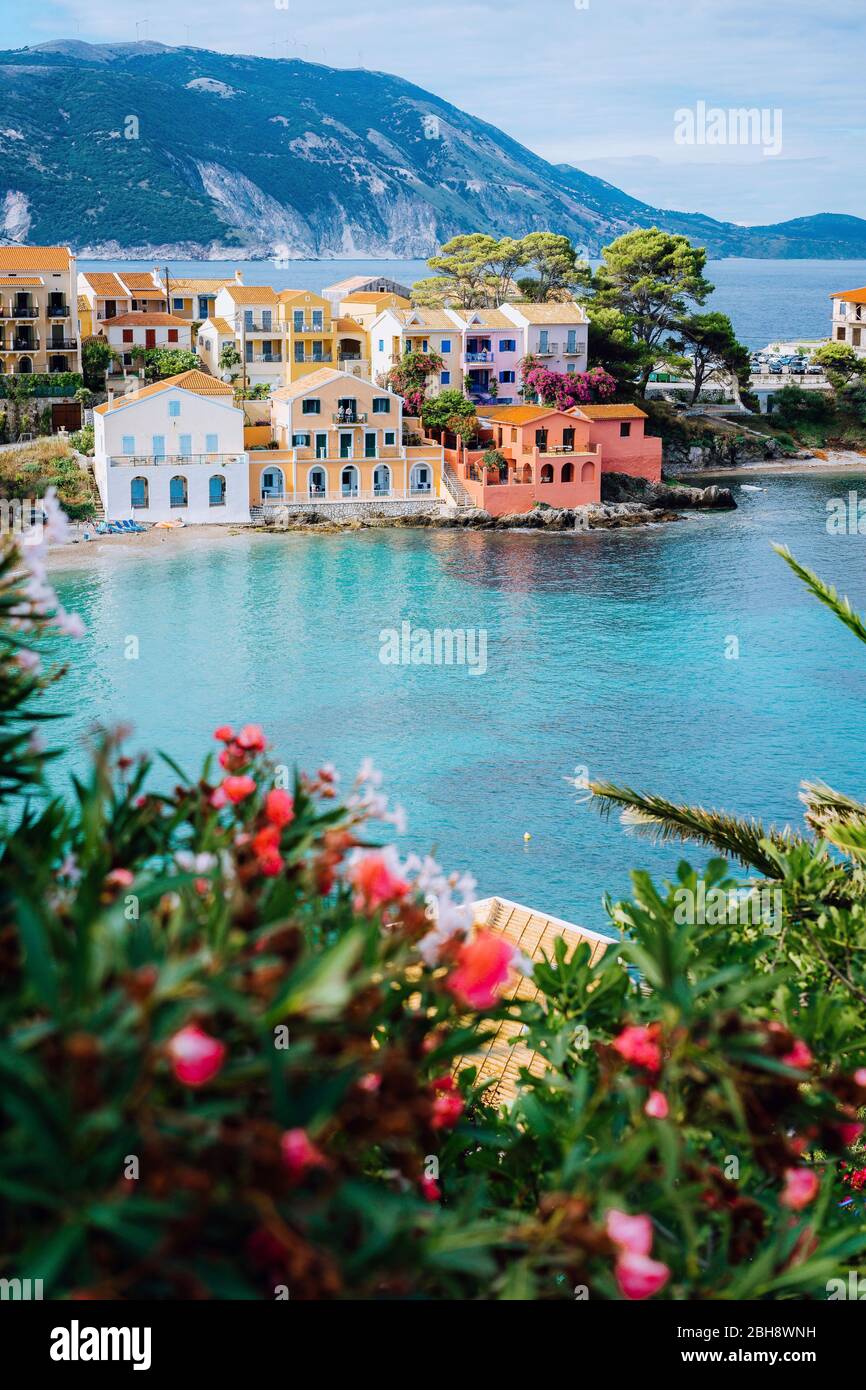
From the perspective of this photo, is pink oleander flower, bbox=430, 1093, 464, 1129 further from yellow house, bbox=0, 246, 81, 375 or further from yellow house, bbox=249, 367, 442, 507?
yellow house, bbox=0, 246, 81, 375

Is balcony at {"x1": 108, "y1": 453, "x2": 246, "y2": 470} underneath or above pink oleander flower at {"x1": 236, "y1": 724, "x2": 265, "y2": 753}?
above

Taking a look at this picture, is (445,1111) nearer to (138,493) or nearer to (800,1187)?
(800,1187)

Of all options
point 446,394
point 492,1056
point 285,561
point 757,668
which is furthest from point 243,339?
point 492,1056

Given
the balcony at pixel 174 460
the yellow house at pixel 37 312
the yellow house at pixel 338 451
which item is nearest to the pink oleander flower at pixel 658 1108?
the balcony at pixel 174 460

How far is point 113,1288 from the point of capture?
2.68 metres

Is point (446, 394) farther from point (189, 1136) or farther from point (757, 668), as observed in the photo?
point (189, 1136)

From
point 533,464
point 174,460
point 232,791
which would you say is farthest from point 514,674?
point 232,791

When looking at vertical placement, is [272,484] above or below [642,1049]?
above

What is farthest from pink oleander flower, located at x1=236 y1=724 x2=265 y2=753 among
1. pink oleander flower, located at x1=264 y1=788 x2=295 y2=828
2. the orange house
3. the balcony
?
the orange house

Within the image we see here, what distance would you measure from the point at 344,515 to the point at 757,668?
64.2 ft

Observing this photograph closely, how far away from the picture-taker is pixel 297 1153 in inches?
107

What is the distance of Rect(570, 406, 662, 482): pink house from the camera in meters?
54.2

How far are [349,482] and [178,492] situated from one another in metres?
6.24

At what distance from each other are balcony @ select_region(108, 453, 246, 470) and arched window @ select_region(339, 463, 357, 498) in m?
3.95
